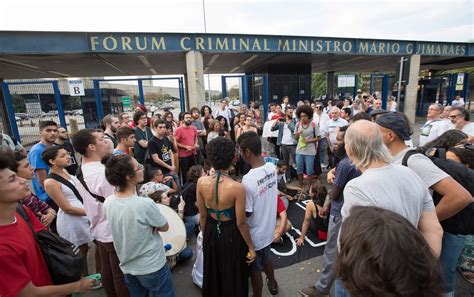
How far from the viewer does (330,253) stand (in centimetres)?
230

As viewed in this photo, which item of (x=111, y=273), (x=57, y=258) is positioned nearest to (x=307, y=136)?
(x=111, y=273)

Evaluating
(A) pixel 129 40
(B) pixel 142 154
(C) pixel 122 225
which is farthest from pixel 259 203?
(A) pixel 129 40

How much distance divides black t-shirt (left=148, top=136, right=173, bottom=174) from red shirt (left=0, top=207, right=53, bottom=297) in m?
2.75

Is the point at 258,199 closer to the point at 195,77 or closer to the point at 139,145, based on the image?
the point at 139,145

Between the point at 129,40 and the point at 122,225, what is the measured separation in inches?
298

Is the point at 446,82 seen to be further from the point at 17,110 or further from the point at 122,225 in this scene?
the point at 17,110

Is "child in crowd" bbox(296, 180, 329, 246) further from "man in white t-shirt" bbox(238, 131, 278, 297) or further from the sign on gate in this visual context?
the sign on gate

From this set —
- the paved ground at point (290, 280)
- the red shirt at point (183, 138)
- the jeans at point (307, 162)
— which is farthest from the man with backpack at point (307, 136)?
the red shirt at point (183, 138)

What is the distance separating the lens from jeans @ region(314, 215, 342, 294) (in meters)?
2.26

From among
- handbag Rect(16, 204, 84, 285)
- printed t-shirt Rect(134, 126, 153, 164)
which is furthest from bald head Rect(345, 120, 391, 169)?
printed t-shirt Rect(134, 126, 153, 164)

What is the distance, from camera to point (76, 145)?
7.69 ft

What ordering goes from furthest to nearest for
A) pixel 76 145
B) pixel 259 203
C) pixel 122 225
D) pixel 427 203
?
1. pixel 76 145
2. pixel 259 203
3. pixel 122 225
4. pixel 427 203

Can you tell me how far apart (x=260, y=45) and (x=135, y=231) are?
8.68 meters

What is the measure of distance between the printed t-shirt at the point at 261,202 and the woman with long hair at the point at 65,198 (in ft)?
5.43
